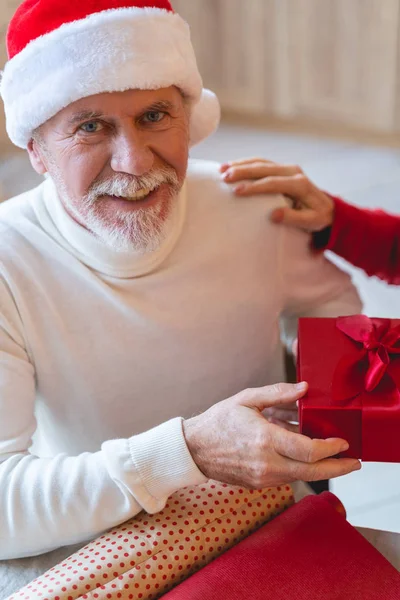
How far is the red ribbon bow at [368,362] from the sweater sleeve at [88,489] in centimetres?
24

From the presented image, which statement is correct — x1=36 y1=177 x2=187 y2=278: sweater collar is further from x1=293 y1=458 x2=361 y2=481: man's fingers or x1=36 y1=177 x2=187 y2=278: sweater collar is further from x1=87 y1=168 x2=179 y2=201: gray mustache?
x1=293 y1=458 x2=361 y2=481: man's fingers

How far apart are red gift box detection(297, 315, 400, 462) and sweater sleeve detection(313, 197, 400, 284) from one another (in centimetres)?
33

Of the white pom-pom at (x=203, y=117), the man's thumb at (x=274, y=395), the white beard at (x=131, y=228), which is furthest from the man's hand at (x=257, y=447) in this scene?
the white pom-pom at (x=203, y=117)

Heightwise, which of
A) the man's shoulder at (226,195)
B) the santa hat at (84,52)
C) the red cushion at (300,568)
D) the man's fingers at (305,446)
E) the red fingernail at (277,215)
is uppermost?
the santa hat at (84,52)

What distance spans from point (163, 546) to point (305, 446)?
0.77ft

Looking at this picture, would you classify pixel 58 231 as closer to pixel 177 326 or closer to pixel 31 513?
pixel 177 326

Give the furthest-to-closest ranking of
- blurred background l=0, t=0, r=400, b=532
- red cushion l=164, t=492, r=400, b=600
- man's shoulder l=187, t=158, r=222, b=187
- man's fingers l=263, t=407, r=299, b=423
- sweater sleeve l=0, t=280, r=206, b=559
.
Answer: blurred background l=0, t=0, r=400, b=532, man's shoulder l=187, t=158, r=222, b=187, man's fingers l=263, t=407, r=299, b=423, sweater sleeve l=0, t=280, r=206, b=559, red cushion l=164, t=492, r=400, b=600

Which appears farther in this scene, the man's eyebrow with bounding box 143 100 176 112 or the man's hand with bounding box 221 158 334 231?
the man's hand with bounding box 221 158 334 231

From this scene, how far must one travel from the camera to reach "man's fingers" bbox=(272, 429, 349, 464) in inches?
40.2

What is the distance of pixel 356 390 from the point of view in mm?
1032

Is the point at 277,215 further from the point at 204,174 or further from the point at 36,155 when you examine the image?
the point at 36,155

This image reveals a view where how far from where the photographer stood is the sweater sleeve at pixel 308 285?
1.40 meters

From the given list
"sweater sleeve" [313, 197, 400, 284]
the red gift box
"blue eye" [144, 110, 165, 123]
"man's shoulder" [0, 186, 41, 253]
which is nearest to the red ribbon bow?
the red gift box

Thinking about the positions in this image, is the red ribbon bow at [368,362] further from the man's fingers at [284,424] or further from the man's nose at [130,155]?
the man's nose at [130,155]
